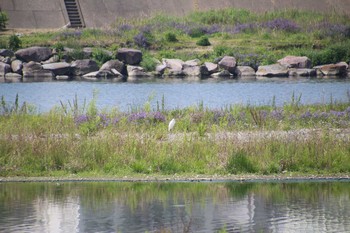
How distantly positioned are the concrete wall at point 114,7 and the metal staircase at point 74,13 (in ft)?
1.04

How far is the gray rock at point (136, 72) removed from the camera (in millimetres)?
47375

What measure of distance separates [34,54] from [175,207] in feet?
106

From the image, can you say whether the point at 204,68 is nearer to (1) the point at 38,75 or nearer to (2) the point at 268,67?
(2) the point at 268,67

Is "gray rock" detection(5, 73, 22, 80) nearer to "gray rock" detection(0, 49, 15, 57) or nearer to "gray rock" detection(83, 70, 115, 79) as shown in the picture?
"gray rock" detection(0, 49, 15, 57)

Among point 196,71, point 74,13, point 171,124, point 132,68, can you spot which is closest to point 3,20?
point 74,13

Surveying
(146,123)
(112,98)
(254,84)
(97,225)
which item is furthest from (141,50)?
(97,225)

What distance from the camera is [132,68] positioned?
1875 inches

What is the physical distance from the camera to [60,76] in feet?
155

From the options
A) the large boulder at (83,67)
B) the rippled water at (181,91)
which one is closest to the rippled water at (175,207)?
the rippled water at (181,91)

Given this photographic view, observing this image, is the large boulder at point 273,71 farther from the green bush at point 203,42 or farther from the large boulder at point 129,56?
the large boulder at point 129,56

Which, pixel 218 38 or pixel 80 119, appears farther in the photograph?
pixel 218 38

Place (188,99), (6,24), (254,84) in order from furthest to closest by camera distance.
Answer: (6,24)
(254,84)
(188,99)

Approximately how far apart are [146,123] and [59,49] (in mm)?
25381

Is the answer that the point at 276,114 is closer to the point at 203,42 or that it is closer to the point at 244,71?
the point at 244,71
